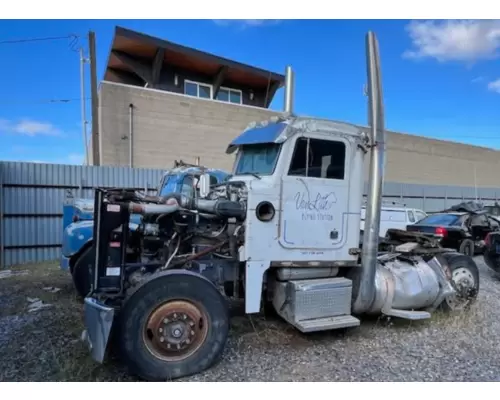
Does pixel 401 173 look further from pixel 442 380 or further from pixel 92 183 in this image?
pixel 442 380

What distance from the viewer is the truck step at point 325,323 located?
13.6 ft

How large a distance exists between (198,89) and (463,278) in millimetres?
14187

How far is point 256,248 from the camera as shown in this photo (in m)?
4.14

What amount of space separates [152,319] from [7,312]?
3.67m

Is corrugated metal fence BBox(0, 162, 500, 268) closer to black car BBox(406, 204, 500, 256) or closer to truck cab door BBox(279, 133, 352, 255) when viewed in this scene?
truck cab door BBox(279, 133, 352, 255)

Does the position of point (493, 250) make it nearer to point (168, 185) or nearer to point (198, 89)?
point (168, 185)

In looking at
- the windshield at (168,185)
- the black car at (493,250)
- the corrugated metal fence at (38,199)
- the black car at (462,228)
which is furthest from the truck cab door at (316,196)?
the corrugated metal fence at (38,199)

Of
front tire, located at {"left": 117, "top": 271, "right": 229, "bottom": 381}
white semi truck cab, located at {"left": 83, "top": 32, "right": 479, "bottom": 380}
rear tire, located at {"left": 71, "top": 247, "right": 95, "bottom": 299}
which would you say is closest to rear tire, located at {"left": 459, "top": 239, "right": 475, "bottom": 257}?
white semi truck cab, located at {"left": 83, "top": 32, "right": 479, "bottom": 380}

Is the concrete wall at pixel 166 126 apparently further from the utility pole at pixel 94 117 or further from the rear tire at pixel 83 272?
the rear tire at pixel 83 272

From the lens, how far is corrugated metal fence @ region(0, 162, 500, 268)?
1064 centimetres

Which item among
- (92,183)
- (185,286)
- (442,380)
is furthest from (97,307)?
(92,183)

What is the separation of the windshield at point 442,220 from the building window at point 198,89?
10610 millimetres

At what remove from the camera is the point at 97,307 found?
137 inches

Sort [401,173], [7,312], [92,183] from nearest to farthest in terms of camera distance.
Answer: [7,312] → [92,183] → [401,173]
